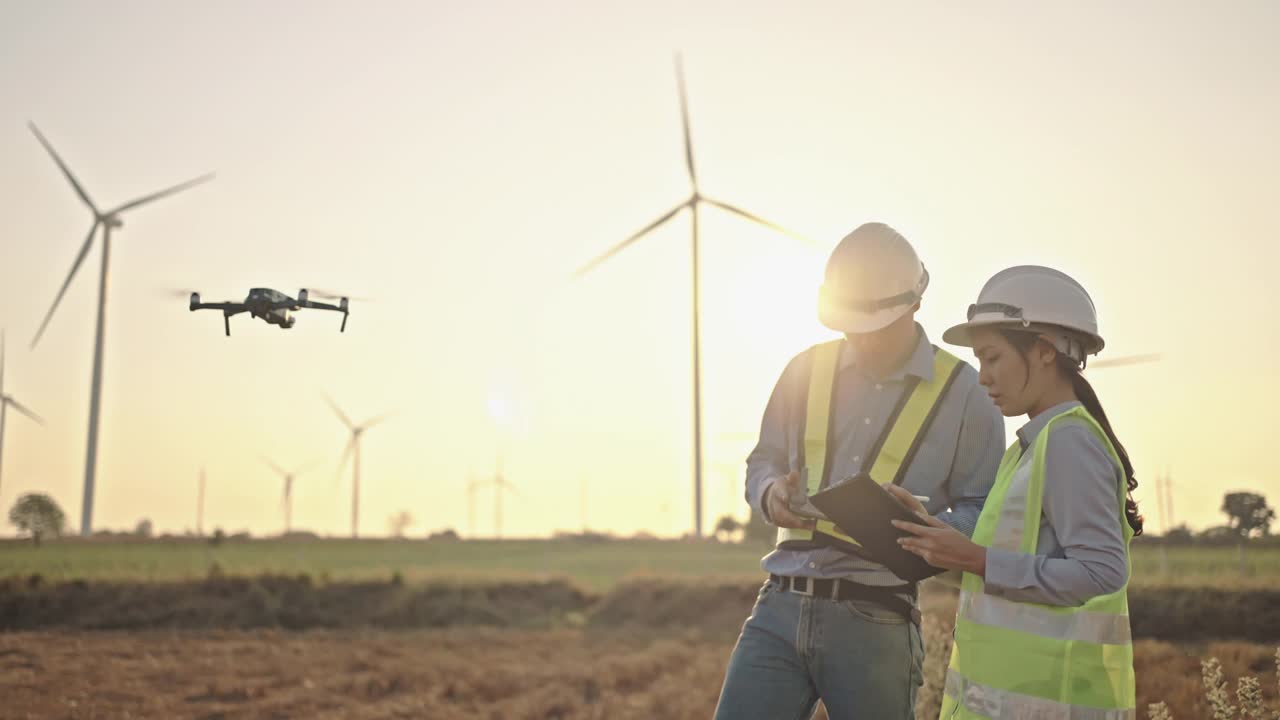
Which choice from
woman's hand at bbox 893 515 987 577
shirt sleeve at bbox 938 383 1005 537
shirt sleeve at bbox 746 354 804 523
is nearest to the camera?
woman's hand at bbox 893 515 987 577

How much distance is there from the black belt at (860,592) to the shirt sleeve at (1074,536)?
45.3 inches

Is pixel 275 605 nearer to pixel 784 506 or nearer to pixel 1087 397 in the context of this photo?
A: pixel 784 506

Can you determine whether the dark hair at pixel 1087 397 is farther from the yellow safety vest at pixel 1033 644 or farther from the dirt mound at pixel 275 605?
the dirt mound at pixel 275 605

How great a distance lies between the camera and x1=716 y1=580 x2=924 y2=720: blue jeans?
5598mm

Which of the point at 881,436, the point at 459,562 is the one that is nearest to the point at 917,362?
the point at 881,436

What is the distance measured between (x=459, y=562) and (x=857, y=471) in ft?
179

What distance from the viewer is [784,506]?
18.7ft

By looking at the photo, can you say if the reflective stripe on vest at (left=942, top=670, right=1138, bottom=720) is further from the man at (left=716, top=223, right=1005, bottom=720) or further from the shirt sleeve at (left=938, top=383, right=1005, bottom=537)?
the shirt sleeve at (left=938, top=383, right=1005, bottom=537)

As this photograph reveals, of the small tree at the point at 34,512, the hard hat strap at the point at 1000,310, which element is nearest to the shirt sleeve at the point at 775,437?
the hard hat strap at the point at 1000,310

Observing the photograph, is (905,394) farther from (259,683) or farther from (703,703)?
(259,683)

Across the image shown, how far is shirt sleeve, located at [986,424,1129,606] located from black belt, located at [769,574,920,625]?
3.78 ft

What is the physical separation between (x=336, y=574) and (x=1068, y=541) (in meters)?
32.7

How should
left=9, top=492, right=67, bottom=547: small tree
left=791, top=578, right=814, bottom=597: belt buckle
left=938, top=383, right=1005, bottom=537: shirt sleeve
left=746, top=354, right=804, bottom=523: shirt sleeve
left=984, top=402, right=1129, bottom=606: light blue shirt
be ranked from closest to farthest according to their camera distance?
1. left=984, top=402, right=1129, bottom=606: light blue shirt
2. left=791, top=578, right=814, bottom=597: belt buckle
3. left=938, top=383, right=1005, bottom=537: shirt sleeve
4. left=746, top=354, right=804, bottom=523: shirt sleeve
5. left=9, top=492, right=67, bottom=547: small tree

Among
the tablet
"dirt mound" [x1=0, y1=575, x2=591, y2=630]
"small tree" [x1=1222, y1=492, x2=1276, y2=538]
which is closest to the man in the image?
the tablet
